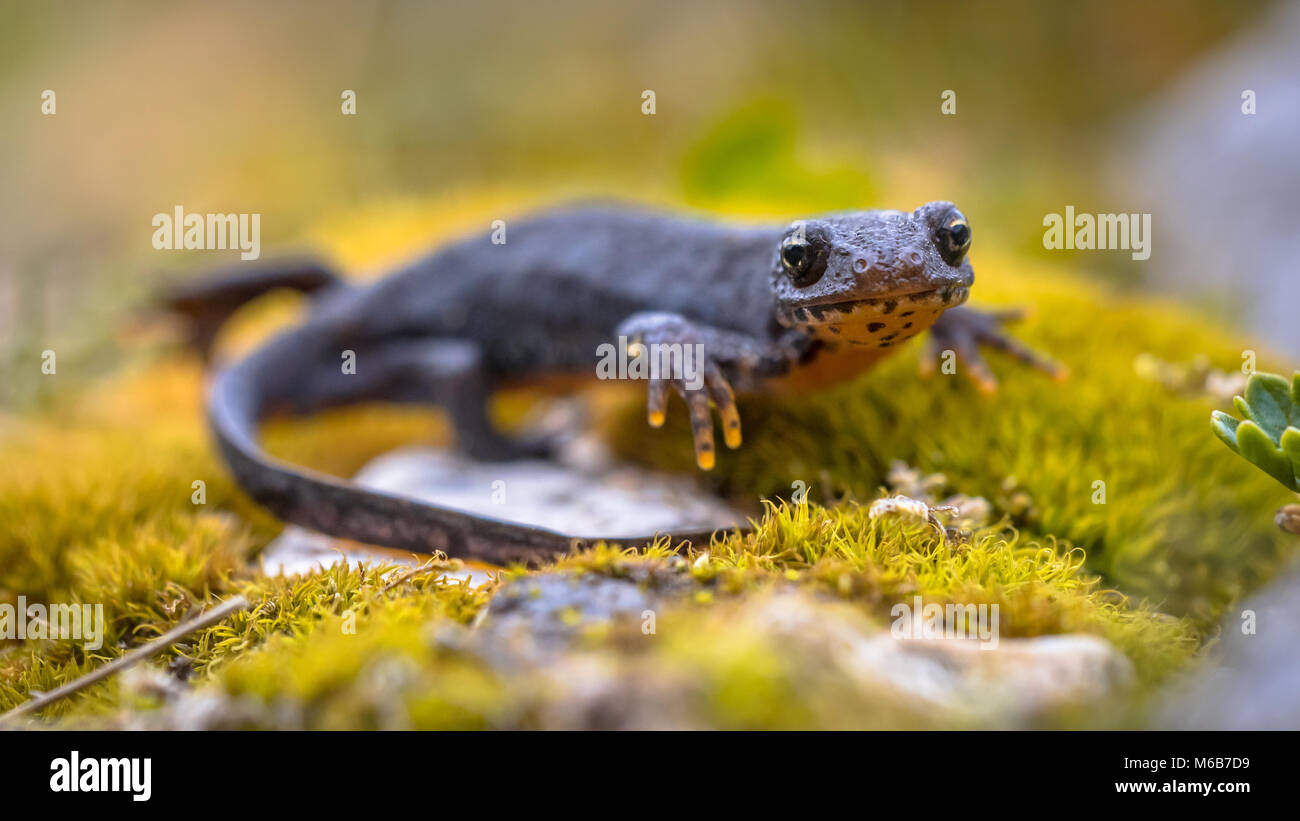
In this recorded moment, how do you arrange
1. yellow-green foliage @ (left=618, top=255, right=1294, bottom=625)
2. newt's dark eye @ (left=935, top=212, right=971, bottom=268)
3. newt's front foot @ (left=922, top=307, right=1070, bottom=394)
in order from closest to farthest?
newt's dark eye @ (left=935, top=212, right=971, bottom=268) < yellow-green foliage @ (left=618, top=255, right=1294, bottom=625) < newt's front foot @ (left=922, top=307, right=1070, bottom=394)

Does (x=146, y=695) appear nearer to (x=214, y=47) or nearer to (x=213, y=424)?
(x=213, y=424)

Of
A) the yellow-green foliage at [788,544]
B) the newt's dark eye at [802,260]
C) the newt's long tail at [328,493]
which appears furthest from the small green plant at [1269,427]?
the newt's long tail at [328,493]

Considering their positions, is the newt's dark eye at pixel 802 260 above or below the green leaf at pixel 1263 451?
above

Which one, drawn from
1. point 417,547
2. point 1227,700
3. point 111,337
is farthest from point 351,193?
point 1227,700

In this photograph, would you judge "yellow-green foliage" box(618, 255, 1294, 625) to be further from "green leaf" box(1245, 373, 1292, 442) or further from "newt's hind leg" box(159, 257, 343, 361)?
"newt's hind leg" box(159, 257, 343, 361)

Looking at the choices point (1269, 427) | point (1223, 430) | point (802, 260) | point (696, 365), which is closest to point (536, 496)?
point (696, 365)

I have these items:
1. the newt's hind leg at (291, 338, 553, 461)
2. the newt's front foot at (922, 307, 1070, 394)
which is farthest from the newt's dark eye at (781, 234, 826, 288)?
the newt's hind leg at (291, 338, 553, 461)

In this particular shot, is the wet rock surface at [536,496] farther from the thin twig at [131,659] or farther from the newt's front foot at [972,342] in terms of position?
the newt's front foot at [972,342]
